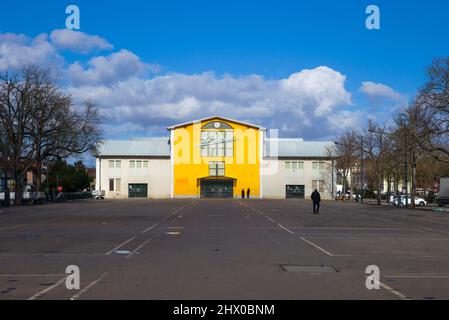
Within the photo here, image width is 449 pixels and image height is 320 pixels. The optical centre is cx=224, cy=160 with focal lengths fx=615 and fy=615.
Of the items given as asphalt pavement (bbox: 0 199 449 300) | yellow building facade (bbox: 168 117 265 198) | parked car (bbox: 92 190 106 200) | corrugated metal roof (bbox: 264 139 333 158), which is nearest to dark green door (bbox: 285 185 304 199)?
yellow building facade (bbox: 168 117 265 198)

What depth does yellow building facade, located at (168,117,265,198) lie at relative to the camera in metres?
104

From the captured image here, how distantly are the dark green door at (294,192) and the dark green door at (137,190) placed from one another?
24.6 meters

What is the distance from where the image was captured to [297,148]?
110062mm

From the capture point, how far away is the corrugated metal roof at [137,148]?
4219 inches

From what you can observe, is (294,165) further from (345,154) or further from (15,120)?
(15,120)

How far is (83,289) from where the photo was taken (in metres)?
10.6

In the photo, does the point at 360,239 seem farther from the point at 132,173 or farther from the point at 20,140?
the point at 132,173

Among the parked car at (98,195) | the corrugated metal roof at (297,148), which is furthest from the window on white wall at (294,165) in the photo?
the parked car at (98,195)

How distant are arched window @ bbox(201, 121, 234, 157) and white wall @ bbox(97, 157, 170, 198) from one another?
7.62 m

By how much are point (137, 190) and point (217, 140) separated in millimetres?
16429

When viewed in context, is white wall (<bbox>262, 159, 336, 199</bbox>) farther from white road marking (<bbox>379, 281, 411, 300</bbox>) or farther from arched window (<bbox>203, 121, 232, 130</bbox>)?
white road marking (<bbox>379, 281, 411, 300</bbox>)

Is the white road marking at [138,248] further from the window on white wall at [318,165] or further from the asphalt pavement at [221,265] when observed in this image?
the window on white wall at [318,165]
